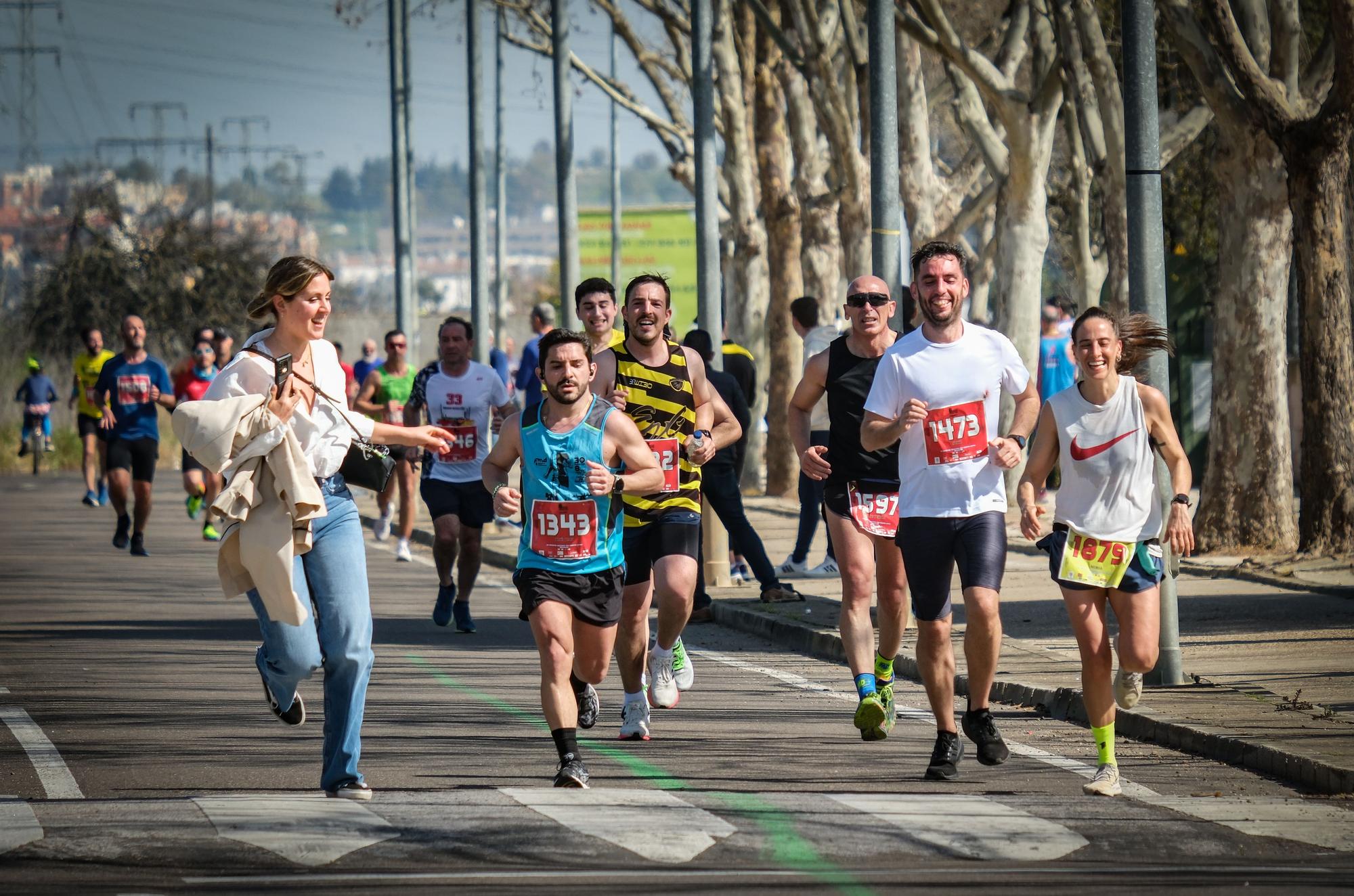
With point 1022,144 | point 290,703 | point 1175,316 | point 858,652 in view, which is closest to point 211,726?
point 290,703

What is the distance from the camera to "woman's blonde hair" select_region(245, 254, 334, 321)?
7105 millimetres

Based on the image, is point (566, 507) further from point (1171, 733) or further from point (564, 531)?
point (1171, 733)

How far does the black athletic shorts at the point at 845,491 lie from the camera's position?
9.21 m

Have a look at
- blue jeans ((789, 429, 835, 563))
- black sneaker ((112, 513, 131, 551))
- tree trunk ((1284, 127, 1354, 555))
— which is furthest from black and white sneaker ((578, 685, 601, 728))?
black sneaker ((112, 513, 131, 551))

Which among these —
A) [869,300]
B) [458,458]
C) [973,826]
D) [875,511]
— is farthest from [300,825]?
[458,458]

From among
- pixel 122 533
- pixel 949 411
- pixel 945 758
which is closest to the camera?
pixel 945 758

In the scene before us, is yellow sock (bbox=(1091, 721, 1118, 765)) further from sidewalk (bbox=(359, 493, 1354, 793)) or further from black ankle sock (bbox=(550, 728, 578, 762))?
black ankle sock (bbox=(550, 728, 578, 762))

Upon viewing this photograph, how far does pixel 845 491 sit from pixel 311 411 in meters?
2.99

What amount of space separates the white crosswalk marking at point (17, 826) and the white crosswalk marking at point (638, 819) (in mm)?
1620

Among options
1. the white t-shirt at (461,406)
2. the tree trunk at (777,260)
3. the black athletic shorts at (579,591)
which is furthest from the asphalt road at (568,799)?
the tree trunk at (777,260)

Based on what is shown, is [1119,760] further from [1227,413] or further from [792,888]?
[1227,413]

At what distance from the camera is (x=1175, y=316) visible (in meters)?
24.9

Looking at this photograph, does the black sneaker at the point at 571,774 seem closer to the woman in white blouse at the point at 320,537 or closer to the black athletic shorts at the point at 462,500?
the woman in white blouse at the point at 320,537

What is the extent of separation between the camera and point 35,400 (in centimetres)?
3672
